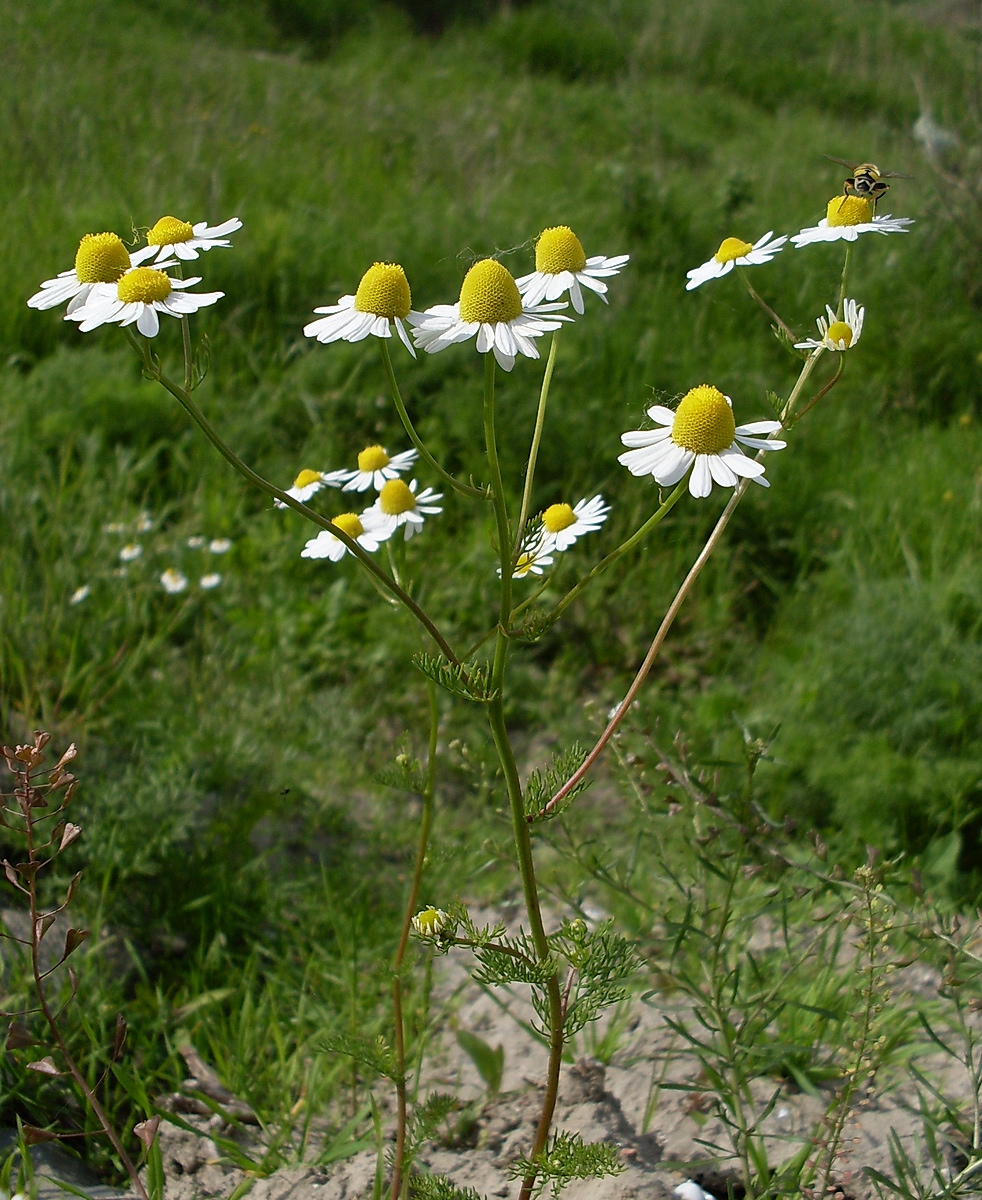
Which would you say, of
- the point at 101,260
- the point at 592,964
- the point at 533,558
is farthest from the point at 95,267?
the point at 592,964

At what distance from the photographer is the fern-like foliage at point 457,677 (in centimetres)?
99

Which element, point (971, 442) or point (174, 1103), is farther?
point (971, 442)

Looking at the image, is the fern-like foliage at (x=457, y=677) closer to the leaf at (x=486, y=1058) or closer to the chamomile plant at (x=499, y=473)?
the chamomile plant at (x=499, y=473)

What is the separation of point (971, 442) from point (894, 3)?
14880 mm

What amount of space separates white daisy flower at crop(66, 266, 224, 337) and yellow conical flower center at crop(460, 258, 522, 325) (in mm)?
236

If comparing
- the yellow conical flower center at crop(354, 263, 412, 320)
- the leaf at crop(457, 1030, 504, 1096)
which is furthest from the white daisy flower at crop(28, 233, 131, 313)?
the leaf at crop(457, 1030, 504, 1096)

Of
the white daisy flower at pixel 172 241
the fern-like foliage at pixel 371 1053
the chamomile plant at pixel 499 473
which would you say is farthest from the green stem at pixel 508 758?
the white daisy flower at pixel 172 241

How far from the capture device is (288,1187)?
143 cm

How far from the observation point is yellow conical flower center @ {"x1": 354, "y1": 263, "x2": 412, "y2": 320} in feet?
3.29

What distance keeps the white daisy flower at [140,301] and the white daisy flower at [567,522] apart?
1.56 feet

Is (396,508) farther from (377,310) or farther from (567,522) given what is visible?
(377,310)

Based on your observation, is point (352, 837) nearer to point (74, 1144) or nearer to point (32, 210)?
point (74, 1144)

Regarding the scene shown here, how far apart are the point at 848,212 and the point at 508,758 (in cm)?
82

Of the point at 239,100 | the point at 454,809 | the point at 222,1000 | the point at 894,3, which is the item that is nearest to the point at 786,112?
the point at 239,100
